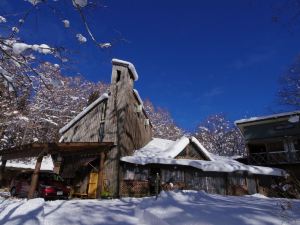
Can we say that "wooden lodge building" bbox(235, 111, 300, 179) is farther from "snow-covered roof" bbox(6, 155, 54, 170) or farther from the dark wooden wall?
"snow-covered roof" bbox(6, 155, 54, 170)

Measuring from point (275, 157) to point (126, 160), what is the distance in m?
16.1

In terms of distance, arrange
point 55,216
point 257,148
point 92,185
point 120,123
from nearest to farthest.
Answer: point 55,216
point 92,185
point 120,123
point 257,148

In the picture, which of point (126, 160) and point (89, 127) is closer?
point (126, 160)

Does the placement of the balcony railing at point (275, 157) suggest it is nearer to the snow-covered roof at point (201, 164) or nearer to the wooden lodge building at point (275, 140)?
the wooden lodge building at point (275, 140)

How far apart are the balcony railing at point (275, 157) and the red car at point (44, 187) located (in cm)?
1964

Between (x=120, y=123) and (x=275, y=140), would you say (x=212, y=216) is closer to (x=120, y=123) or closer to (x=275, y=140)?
(x=120, y=123)

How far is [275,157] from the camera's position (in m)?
25.8

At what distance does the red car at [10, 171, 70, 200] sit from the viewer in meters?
13.7

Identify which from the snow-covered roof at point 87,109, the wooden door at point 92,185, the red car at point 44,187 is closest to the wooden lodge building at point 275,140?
the snow-covered roof at point 87,109

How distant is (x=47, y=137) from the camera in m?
34.2

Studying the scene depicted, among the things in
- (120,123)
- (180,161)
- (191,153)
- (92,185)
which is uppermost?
(120,123)

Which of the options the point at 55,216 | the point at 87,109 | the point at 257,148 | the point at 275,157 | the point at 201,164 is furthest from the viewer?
the point at 257,148

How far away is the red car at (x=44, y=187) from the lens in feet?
44.9

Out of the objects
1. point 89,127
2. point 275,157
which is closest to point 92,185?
point 89,127
